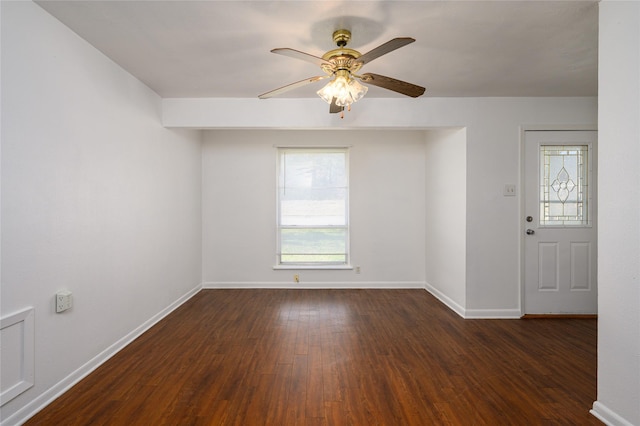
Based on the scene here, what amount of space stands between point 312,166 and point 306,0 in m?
3.15

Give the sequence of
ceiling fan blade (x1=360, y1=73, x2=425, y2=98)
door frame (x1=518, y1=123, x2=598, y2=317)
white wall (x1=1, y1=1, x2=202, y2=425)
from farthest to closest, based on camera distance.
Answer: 1. door frame (x1=518, y1=123, x2=598, y2=317)
2. ceiling fan blade (x1=360, y1=73, x2=425, y2=98)
3. white wall (x1=1, y1=1, x2=202, y2=425)

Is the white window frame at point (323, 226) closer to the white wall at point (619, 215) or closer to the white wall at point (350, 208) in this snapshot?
the white wall at point (350, 208)

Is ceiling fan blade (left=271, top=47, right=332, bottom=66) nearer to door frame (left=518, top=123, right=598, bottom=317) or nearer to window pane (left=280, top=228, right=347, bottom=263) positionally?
door frame (left=518, top=123, right=598, bottom=317)

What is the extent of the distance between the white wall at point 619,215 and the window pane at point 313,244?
3.42 metres

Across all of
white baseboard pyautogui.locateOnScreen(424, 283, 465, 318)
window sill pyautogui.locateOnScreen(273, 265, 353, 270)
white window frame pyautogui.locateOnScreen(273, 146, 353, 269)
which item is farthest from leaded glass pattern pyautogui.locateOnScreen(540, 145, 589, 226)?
window sill pyautogui.locateOnScreen(273, 265, 353, 270)

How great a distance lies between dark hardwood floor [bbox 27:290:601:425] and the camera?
2.00 m

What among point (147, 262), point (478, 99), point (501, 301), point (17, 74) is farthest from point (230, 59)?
point (501, 301)

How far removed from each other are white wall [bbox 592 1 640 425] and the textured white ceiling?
391 millimetres

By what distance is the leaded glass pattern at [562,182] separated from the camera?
3.81 m

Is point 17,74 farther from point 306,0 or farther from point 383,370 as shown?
point 383,370

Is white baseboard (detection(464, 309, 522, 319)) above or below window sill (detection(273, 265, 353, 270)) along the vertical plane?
below

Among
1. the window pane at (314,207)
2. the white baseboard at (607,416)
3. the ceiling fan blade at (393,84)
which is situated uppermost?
the ceiling fan blade at (393,84)

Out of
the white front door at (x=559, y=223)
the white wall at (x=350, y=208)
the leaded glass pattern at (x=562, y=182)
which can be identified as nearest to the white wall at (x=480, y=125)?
the white front door at (x=559, y=223)

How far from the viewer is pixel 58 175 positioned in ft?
7.24
